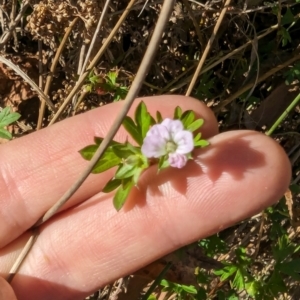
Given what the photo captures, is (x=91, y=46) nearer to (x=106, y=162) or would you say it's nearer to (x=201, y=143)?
(x=106, y=162)

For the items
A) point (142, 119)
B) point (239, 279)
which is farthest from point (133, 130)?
point (239, 279)

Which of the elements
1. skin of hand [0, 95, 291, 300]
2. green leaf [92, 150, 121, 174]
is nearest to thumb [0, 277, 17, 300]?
skin of hand [0, 95, 291, 300]

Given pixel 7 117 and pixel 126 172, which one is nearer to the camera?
pixel 126 172

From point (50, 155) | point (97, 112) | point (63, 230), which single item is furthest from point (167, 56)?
point (63, 230)

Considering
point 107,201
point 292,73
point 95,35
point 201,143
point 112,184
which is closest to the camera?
point 201,143

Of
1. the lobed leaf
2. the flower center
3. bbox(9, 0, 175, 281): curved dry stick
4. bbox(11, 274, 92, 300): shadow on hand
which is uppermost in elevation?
bbox(9, 0, 175, 281): curved dry stick

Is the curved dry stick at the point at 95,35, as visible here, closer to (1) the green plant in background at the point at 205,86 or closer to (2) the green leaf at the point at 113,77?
(2) the green leaf at the point at 113,77

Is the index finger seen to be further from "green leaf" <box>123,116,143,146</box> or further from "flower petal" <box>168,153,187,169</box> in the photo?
"flower petal" <box>168,153,187,169</box>
